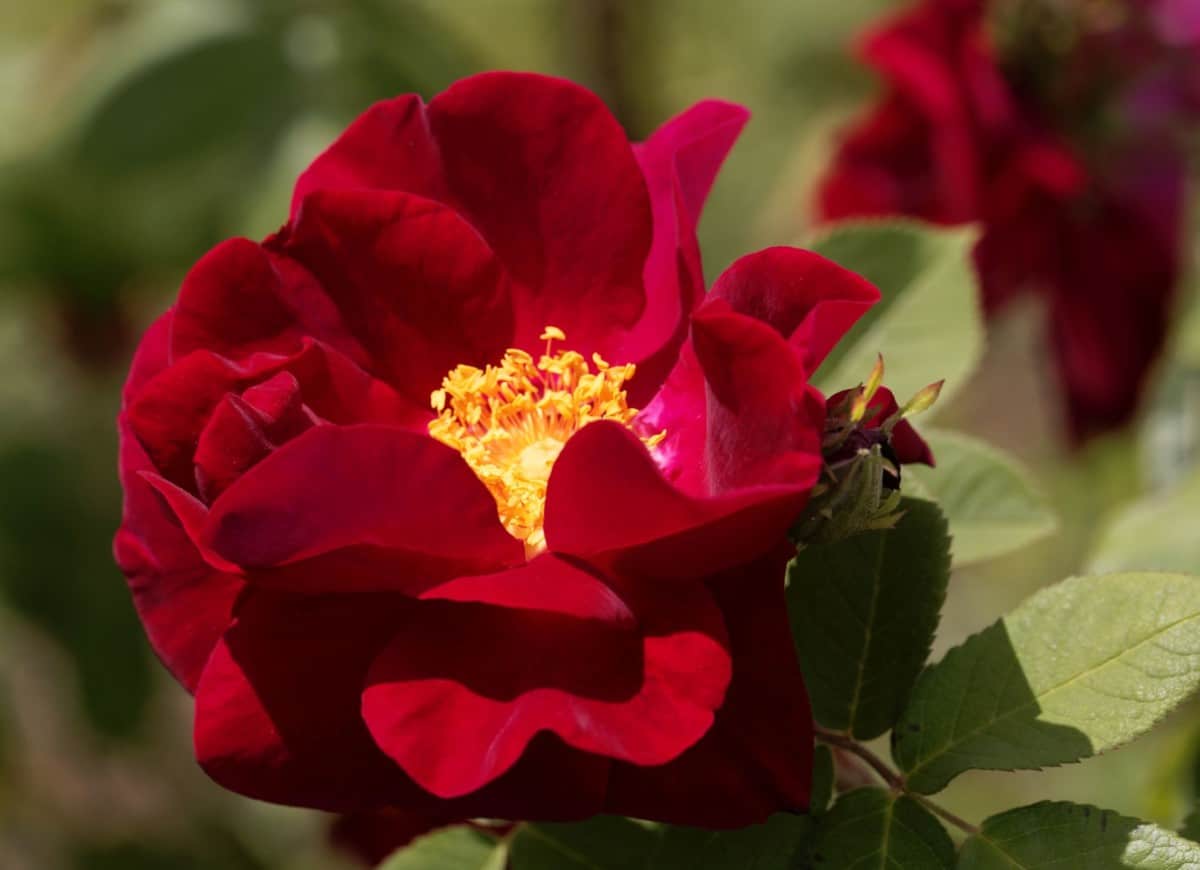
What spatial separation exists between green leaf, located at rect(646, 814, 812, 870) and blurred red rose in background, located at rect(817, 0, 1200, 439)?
659 mm

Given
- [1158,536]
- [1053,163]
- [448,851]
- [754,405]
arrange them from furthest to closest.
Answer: [1053,163] < [1158,536] < [448,851] < [754,405]

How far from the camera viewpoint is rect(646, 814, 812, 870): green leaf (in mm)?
619

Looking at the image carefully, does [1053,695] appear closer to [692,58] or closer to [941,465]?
[941,465]

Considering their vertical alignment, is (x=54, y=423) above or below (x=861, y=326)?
below

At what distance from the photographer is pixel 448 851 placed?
752mm

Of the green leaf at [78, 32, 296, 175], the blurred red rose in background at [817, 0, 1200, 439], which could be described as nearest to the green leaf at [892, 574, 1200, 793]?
the blurred red rose in background at [817, 0, 1200, 439]

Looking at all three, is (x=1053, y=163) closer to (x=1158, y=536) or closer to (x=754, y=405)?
(x=1158, y=536)

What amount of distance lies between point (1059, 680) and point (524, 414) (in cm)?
32

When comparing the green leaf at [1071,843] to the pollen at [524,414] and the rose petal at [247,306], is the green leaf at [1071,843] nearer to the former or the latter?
the pollen at [524,414]

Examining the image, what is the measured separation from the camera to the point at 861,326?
84 centimetres

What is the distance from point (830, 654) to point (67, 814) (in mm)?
1483

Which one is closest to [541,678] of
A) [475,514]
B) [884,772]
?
[475,514]

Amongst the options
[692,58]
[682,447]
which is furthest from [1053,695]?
[692,58]

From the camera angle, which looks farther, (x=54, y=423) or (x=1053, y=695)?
(x=54, y=423)
